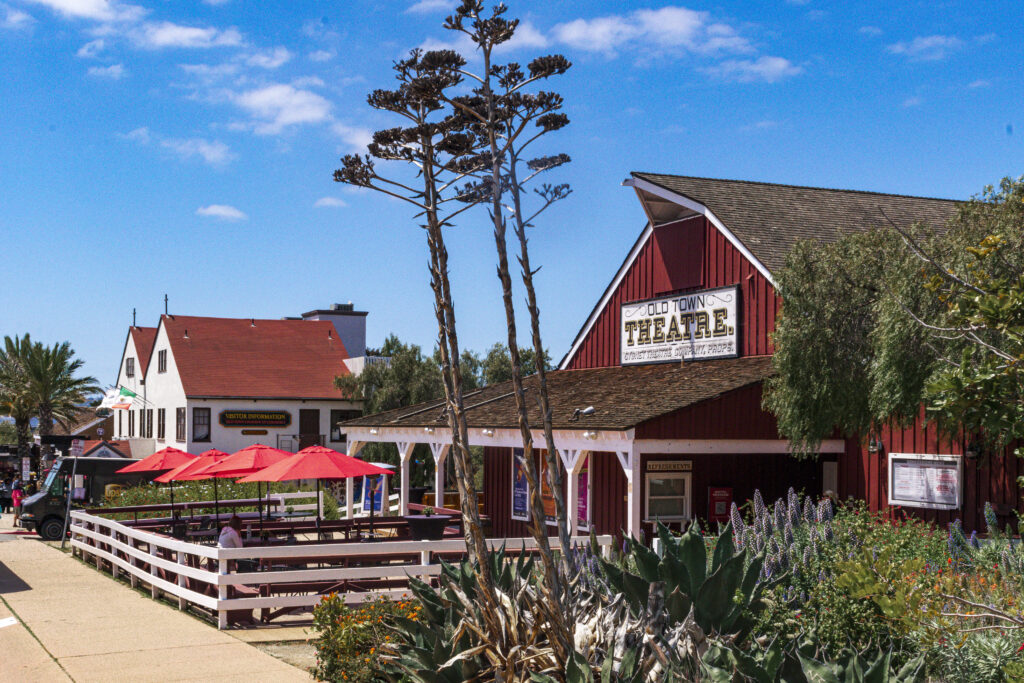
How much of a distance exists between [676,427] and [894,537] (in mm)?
7310


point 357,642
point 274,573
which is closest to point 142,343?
point 274,573

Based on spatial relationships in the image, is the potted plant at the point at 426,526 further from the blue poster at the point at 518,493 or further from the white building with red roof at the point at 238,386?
the white building with red roof at the point at 238,386

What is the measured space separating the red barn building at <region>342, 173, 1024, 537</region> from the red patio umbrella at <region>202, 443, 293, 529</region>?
469 cm

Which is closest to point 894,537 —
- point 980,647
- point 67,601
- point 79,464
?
point 980,647

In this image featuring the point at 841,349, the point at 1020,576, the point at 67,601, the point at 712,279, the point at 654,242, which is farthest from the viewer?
the point at 654,242

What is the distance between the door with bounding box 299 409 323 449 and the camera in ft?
172

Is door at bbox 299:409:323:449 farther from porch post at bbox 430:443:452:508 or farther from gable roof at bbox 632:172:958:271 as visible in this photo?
gable roof at bbox 632:172:958:271

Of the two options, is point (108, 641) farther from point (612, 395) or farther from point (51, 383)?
point (51, 383)

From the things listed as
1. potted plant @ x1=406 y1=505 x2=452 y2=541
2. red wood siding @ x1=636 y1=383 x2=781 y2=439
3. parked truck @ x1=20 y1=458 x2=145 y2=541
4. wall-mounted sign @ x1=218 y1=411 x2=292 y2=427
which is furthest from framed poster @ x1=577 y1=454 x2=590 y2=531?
wall-mounted sign @ x1=218 y1=411 x2=292 y2=427

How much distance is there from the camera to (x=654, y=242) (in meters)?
25.4

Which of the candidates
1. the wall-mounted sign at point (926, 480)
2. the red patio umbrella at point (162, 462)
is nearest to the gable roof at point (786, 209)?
the wall-mounted sign at point (926, 480)

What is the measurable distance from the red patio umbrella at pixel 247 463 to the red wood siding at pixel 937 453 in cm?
1032

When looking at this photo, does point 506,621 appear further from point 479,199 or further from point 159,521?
point 159,521

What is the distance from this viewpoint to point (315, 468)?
17.3 meters
